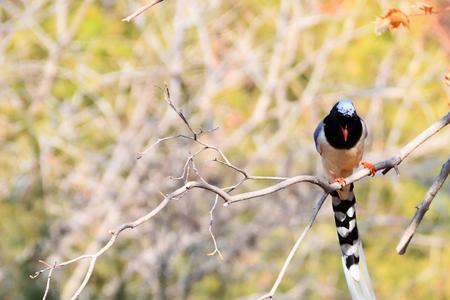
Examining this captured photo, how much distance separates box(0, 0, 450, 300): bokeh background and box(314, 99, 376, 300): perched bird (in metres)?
4.29

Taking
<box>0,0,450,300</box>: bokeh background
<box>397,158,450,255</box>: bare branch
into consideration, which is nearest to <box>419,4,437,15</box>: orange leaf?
<box>397,158,450,255</box>: bare branch

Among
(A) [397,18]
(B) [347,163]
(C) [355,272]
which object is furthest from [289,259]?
(B) [347,163]

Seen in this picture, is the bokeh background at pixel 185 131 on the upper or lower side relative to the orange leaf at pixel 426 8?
upper

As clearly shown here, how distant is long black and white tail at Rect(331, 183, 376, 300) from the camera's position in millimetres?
5492

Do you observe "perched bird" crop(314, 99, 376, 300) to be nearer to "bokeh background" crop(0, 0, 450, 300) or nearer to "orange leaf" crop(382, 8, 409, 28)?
"orange leaf" crop(382, 8, 409, 28)

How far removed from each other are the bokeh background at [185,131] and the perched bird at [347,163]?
4.29m

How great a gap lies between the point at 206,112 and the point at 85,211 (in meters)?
1.57

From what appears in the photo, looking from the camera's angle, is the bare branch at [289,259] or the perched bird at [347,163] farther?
the perched bird at [347,163]

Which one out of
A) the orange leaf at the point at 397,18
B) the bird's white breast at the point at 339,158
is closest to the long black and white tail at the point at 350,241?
the bird's white breast at the point at 339,158

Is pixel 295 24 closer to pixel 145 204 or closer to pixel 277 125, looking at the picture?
pixel 277 125

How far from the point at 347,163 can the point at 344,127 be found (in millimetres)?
209

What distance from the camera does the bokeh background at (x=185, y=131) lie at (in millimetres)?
10414

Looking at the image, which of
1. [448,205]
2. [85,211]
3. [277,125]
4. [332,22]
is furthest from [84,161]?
[448,205]

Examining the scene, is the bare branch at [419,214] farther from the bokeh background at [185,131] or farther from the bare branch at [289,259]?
the bokeh background at [185,131]
